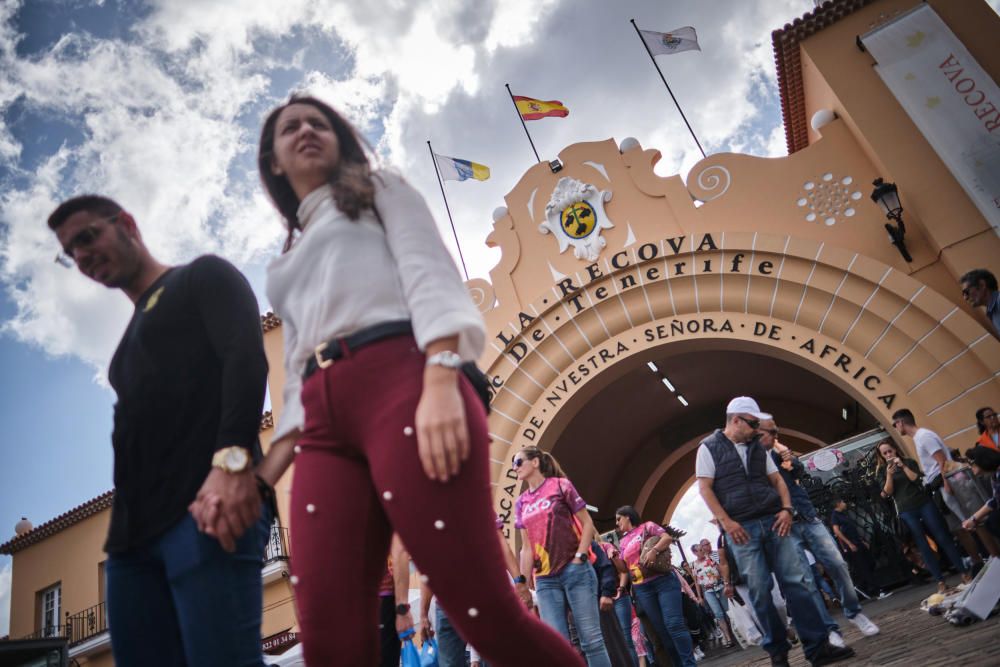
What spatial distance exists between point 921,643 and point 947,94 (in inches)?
332

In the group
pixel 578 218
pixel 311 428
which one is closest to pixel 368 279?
pixel 311 428

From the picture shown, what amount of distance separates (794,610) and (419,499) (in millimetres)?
4169

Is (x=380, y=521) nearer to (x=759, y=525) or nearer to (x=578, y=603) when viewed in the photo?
(x=578, y=603)

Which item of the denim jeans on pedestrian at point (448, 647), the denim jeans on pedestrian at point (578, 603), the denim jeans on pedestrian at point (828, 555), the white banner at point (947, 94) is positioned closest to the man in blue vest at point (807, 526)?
the denim jeans on pedestrian at point (828, 555)

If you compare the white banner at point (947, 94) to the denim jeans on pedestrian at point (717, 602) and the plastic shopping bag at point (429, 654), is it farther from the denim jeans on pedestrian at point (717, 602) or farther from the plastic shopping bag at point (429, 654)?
the plastic shopping bag at point (429, 654)

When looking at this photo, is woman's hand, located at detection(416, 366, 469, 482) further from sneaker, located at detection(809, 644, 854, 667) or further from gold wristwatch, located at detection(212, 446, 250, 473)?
sneaker, located at detection(809, 644, 854, 667)

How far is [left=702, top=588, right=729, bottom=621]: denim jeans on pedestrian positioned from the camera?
38.5 ft

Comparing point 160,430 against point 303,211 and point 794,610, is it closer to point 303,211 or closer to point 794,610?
point 303,211

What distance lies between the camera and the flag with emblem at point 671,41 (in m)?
12.8

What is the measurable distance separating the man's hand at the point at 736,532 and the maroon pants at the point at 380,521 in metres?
3.74

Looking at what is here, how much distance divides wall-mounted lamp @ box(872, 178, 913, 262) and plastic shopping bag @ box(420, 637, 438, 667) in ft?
27.0

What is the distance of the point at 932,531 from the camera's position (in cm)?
735

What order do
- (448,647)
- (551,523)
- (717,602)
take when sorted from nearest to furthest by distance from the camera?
(551,523) < (448,647) < (717,602)

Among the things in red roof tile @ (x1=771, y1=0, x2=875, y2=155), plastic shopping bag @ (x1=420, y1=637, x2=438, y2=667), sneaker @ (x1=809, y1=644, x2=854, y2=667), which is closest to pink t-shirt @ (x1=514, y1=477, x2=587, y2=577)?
plastic shopping bag @ (x1=420, y1=637, x2=438, y2=667)
